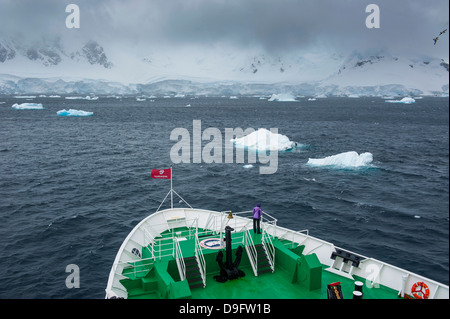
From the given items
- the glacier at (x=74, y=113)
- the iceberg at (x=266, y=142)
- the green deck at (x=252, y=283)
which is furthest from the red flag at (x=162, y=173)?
the glacier at (x=74, y=113)

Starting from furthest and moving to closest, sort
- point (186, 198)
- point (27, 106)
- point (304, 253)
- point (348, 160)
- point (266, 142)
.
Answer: point (27, 106) < point (266, 142) < point (348, 160) < point (186, 198) < point (304, 253)

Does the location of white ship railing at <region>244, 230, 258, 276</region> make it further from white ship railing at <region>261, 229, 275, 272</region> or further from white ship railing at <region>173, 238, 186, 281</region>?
white ship railing at <region>173, 238, 186, 281</region>

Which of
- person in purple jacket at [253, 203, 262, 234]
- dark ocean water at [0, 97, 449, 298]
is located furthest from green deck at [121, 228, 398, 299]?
dark ocean water at [0, 97, 449, 298]

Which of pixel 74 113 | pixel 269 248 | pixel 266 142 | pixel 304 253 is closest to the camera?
pixel 269 248

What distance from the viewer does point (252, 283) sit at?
16.3m

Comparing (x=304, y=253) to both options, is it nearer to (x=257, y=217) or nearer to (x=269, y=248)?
(x=269, y=248)

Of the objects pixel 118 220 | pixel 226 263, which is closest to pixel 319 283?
pixel 226 263

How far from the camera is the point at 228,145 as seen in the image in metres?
76.2

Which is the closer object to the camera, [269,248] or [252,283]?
[252,283]

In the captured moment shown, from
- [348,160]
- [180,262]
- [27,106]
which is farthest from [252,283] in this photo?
[27,106]

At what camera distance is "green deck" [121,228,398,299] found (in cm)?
1535
